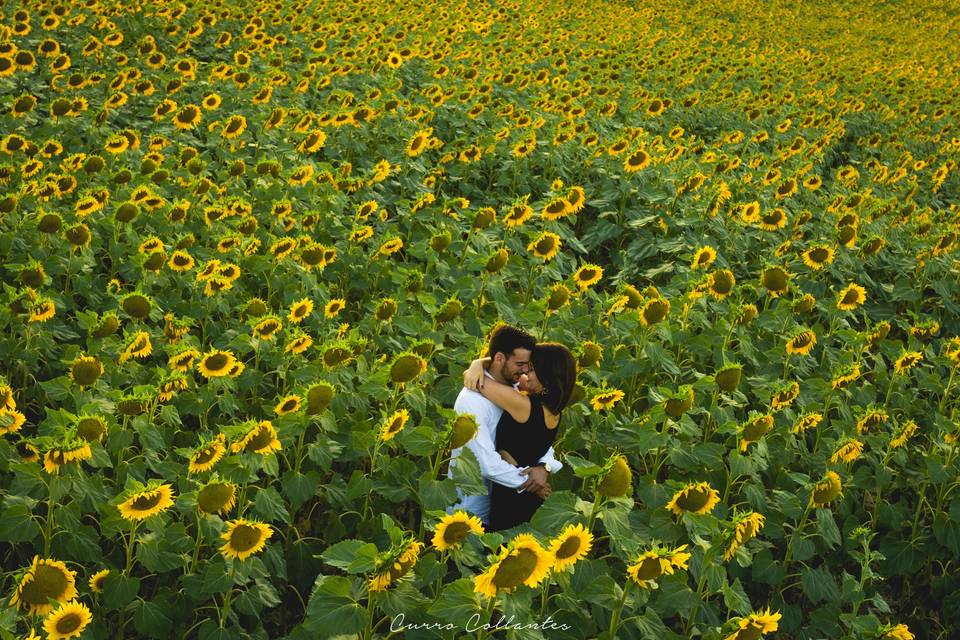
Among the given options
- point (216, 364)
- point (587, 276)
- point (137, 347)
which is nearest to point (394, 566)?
point (216, 364)

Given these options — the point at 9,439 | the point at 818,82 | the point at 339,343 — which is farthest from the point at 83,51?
the point at 818,82

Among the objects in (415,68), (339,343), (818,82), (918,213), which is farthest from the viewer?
(818,82)

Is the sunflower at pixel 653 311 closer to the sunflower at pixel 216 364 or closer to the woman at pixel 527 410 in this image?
the woman at pixel 527 410

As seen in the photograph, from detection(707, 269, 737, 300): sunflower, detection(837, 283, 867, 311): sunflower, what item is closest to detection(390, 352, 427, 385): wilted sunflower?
detection(707, 269, 737, 300): sunflower

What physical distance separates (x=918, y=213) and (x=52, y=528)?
7.29 m

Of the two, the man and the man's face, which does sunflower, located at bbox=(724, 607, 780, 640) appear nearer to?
the man

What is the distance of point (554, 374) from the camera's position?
11.3ft

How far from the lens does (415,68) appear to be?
983cm

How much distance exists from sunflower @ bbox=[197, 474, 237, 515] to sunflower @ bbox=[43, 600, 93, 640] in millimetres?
508

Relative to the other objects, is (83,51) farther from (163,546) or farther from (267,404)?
(163,546)

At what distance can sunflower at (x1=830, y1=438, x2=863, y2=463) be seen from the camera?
3789mm

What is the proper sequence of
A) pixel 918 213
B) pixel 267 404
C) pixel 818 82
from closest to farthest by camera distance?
pixel 267 404
pixel 918 213
pixel 818 82

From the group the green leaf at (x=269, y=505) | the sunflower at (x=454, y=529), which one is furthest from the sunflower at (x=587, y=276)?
the sunflower at (x=454, y=529)

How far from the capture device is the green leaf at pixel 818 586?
3.52m
